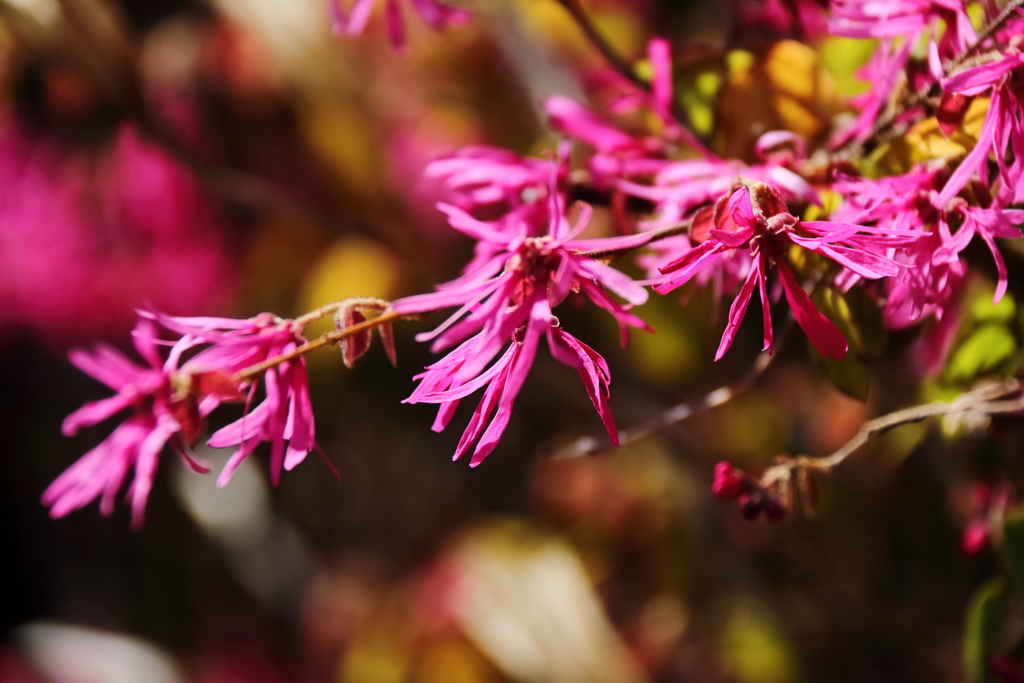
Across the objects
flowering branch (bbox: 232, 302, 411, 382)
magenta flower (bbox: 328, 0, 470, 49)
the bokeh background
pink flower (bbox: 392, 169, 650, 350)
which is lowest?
the bokeh background

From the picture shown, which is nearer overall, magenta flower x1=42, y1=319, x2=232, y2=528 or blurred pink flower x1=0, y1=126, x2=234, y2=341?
magenta flower x1=42, y1=319, x2=232, y2=528

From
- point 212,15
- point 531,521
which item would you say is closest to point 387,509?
point 531,521

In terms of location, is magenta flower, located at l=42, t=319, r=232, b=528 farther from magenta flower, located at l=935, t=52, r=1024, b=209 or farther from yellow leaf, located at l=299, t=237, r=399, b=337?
yellow leaf, located at l=299, t=237, r=399, b=337

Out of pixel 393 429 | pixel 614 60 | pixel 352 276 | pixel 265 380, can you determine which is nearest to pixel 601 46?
pixel 614 60

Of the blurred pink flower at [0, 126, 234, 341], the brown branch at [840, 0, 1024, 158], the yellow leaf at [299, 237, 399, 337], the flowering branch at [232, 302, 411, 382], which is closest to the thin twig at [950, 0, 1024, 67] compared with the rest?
the brown branch at [840, 0, 1024, 158]

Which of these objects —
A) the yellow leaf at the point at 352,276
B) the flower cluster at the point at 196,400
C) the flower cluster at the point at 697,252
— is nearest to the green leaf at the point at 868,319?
the flower cluster at the point at 697,252

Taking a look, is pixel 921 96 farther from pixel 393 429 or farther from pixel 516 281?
pixel 393 429
